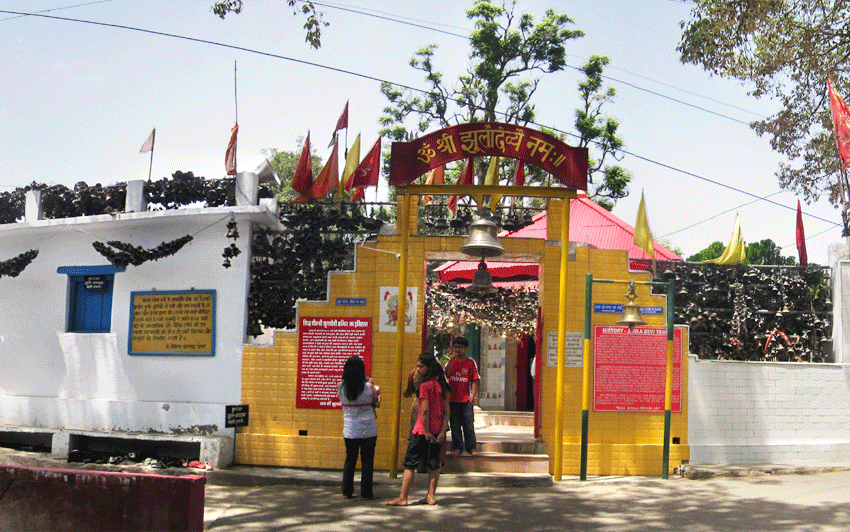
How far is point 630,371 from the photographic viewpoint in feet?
33.4

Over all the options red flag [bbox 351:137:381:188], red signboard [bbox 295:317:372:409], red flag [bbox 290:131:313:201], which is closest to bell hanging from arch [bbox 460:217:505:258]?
red signboard [bbox 295:317:372:409]

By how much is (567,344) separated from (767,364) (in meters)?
2.84

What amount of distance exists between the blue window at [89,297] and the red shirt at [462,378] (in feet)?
17.0

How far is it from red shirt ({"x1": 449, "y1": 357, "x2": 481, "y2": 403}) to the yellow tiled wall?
0.63m

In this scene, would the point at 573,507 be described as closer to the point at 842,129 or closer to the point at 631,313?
the point at 631,313

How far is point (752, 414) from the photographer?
34.2 ft

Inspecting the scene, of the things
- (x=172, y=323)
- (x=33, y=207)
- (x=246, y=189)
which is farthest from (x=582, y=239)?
(x=33, y=207)

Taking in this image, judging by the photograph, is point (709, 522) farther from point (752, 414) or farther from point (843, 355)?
point (843, 355)

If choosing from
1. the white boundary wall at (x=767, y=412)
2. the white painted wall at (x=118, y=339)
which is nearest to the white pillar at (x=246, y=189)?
the white painted wall at (x=118, y=339)

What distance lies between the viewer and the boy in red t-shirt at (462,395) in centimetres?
973

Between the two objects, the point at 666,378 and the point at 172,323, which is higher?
the point at 172,323

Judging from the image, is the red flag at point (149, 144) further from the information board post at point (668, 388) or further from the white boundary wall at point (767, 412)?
the white boundary wall at point (767, 412)

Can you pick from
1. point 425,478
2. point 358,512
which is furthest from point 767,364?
point 358,512

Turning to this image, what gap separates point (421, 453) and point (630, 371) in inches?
136
